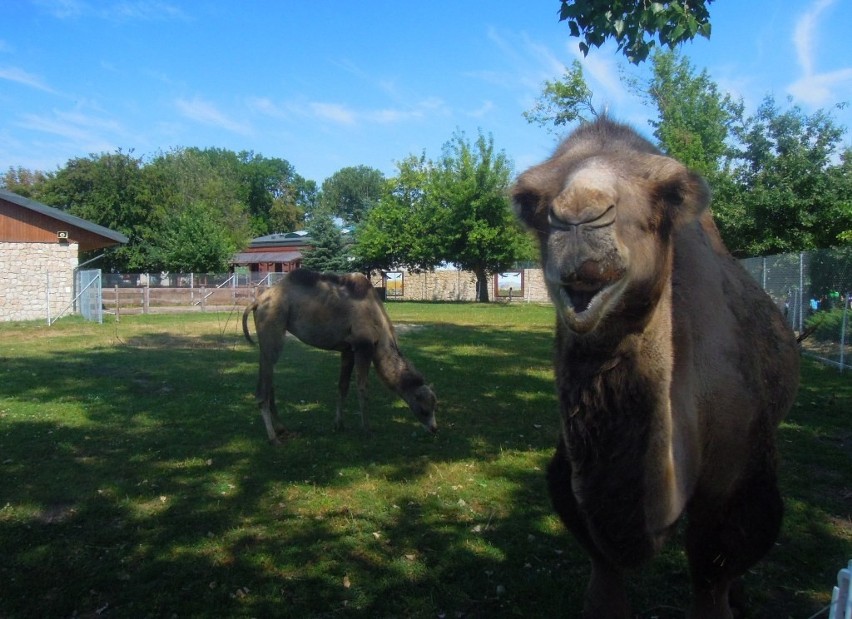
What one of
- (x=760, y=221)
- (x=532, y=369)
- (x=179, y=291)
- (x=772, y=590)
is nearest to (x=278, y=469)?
(x=772, y=590)

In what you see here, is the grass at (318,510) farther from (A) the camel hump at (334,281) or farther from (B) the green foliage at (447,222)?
(B) the green foliage at (447,222)

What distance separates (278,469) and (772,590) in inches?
177

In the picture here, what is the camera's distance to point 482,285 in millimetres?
47281

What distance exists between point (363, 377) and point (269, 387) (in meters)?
1.18

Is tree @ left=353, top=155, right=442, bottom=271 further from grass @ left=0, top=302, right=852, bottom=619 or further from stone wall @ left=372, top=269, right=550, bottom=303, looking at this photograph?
grass @ left=0, top=302, right=852, bottom=619

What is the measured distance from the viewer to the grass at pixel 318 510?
430 centimetres

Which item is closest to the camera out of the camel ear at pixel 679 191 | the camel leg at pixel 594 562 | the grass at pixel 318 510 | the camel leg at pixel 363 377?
the camel ear at pixel 679 191

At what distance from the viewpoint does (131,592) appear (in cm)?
432

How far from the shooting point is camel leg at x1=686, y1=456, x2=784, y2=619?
10.2 ft

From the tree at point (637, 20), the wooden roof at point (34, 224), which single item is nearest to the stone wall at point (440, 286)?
the wooden roof at point (34, 224)

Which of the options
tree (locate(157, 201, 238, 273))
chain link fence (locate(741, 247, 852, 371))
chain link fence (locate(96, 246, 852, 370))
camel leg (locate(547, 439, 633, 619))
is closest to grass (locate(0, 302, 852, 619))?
camel leg (locate(547, 439, 633, 619))

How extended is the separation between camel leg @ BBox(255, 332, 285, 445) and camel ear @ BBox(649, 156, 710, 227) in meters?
6.18

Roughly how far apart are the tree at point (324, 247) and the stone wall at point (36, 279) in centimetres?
2046

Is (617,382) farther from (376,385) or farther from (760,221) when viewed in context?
(760,221)
